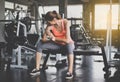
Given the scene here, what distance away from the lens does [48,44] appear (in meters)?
4.09

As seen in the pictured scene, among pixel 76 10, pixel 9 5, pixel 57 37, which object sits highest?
pixel 9 5

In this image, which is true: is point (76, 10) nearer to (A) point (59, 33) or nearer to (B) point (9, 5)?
(B) point (9, 5)

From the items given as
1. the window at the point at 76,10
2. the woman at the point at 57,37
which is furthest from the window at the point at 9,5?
the woman at the point at 57,37

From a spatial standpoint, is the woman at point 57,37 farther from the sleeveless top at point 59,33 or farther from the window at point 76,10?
the window at point 76,10

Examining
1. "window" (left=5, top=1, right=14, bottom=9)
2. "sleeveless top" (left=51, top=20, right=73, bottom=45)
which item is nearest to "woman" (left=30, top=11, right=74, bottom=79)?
"sleeveless top" (left=51, top=20, right=73, bottom=45)

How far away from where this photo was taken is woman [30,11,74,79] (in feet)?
12.8

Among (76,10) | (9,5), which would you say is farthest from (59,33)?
(76,10)

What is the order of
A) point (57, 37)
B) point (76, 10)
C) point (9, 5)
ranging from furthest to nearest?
1. point (76, 10)
2. point (9, 5)
3. point (57, 37)

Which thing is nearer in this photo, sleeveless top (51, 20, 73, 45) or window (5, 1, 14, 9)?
sleeveless top (51, 20, 73, 45)

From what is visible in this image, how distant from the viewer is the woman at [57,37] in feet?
12.8

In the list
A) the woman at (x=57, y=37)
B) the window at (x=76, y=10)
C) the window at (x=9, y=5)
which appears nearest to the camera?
the woman at (x=57, y=37)

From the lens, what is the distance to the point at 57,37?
402cm

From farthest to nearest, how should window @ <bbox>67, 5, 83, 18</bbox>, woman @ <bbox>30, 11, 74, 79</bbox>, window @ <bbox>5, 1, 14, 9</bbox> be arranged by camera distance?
window @ <bbox>67, 5, 83, 18</bbox>
window @ <bbox>5, 1, 14, 9</bbox>
woman @ <bbox>30, 11, 74, 79</bbox>

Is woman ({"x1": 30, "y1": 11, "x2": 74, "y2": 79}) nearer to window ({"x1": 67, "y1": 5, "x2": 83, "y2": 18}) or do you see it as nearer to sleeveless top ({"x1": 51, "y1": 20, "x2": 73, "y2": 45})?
sleeveless top ({"x1": 51, "y1": 20, "x2": 73, "y2": 45})
